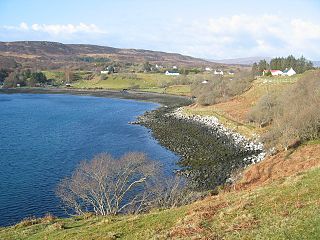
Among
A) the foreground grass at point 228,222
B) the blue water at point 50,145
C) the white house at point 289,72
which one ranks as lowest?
the blue water at point 50,145

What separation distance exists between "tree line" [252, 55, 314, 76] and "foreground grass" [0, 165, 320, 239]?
141m

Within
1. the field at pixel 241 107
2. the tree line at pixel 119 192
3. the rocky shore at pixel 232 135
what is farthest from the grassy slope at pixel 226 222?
the field at pixel 241 107

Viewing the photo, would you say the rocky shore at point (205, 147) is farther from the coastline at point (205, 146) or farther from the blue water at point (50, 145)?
the blue water at point (50, 145)

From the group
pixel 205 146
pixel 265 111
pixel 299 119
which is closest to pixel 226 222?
pixel 299 119

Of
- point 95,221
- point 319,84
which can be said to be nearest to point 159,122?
point 319,84

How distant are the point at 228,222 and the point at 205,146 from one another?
53461mm

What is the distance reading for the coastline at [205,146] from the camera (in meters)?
→ 54.7

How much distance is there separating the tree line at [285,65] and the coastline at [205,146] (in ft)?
229

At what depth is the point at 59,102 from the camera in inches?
5979

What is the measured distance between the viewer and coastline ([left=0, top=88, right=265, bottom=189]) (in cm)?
5474

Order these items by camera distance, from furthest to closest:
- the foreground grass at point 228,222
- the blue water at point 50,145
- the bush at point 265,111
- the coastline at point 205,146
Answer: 1. the bush at point 265,111
2. the coastline at point 205,146
3. the blue water at point 50,145
4. the foreground grass at point 228,222

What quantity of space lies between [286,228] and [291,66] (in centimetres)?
15778

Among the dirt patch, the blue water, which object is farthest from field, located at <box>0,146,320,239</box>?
the blue water

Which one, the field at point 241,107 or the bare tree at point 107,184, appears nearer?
the bare tree at point 107,184
